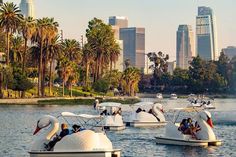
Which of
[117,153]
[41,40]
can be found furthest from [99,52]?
[117,153]

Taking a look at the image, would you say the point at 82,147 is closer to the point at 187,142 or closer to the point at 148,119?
the point at 187,142

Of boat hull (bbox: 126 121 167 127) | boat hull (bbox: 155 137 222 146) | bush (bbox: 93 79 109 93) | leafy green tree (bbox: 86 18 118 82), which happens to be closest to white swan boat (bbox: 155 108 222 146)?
boat hull (bbox: 155 137 222 146)

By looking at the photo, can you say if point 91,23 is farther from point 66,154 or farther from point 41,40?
point 66,154

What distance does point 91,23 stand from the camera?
18112cm

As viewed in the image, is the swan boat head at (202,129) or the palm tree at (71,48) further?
the palm tree at (71,48)

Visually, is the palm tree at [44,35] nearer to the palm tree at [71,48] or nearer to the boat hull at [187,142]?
the palm tree at [71,48]

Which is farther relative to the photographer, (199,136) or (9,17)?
(9,17)

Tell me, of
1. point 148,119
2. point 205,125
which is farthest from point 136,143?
point 148,119


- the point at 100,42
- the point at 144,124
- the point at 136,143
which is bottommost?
the point at 136,143

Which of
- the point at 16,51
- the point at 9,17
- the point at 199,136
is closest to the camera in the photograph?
the point at 199,136

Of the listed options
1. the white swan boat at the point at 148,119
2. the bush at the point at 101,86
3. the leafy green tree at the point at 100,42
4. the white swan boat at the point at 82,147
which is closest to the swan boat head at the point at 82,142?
the white swan boat at the point at 82,147

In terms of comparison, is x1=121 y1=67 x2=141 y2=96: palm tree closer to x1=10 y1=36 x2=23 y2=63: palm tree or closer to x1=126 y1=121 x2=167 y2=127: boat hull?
x1=10 y1=36 x2=23 y2=63: palm tree

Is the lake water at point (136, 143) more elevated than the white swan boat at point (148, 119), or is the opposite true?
the white swan boat at point (148, 119)

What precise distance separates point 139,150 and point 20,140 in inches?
427
